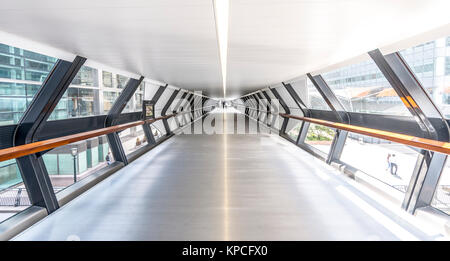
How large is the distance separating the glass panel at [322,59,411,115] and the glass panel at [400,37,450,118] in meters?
0.53

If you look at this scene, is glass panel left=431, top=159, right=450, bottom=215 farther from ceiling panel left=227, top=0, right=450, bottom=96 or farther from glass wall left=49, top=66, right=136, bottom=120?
glass wall left=49, top=66, right=136, bottom=120

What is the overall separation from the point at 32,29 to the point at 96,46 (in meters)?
0.85

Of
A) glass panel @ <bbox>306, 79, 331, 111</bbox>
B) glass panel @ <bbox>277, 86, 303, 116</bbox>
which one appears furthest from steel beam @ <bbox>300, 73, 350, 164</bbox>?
glass panel @ <bbox>277, 86, 303, 116</bbox>

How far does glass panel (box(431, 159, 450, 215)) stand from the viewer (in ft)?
10.2

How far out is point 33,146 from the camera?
3.04 m

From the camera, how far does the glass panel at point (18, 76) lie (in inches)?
129

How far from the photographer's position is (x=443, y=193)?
10.8 ft

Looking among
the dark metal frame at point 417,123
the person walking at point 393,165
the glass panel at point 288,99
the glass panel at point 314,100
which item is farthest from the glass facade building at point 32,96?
the glass panel at point 288,99

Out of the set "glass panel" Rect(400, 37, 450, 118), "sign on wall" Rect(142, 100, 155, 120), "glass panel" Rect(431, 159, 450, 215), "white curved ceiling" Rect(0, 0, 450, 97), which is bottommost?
"glass panel" Rect(431, 159, 450, 215)

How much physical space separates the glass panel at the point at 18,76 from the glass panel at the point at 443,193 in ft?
17.0

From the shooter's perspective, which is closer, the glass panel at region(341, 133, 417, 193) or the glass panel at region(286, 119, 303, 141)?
the glass panel at region(341, 133, 417, 193)

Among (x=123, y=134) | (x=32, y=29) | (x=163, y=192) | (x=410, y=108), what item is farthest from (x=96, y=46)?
(x=410, y=108)
